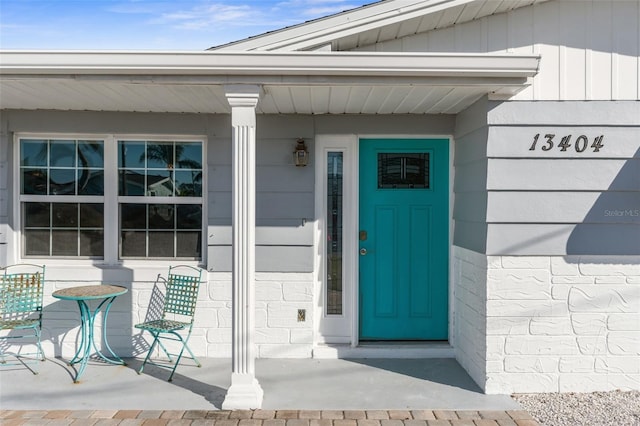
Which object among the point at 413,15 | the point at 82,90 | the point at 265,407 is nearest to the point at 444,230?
the point at 413,15

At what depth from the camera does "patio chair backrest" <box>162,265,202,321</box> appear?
4.20 meters

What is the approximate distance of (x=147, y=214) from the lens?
4555mm

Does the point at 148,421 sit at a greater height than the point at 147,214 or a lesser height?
lesser

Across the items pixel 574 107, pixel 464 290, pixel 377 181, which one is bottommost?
pixel 464 290

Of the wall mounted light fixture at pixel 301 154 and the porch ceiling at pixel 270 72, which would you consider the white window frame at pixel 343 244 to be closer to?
the wall mounted light fixture at pixel 301 154

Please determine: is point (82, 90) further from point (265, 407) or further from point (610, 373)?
point (610, 373)

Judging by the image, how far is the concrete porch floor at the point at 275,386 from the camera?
3420 mm

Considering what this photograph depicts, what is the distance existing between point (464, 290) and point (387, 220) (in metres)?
0.95

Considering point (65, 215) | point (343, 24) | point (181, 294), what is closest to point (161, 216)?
point (181, 294)

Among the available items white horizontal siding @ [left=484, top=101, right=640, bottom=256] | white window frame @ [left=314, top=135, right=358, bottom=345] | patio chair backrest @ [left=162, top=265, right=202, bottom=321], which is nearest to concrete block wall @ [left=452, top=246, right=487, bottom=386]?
white horizontal siding @ [left=484, top=101, right=640, bottom=256]

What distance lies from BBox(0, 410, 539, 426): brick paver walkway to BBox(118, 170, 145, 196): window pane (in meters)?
2.02

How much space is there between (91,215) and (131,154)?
0.70m

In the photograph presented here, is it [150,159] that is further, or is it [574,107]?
[150,159]

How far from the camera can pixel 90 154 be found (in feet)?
14.9
